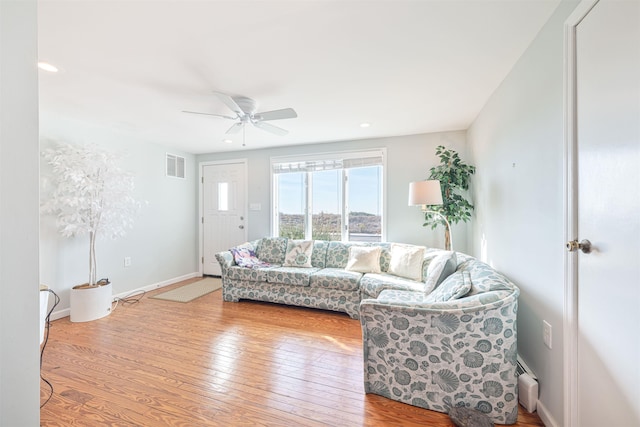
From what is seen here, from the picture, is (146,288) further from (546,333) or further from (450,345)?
(546,333)

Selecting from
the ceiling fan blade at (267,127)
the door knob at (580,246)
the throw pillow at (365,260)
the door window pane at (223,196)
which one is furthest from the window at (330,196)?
the door knob at (580,246)

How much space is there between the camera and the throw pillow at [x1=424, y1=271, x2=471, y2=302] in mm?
1866

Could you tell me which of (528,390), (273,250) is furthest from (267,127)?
(528,390)

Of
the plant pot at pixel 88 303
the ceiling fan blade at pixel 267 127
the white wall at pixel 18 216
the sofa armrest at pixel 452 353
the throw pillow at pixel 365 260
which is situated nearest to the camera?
the white wall at pixel 18 216

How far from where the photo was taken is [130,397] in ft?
5.95

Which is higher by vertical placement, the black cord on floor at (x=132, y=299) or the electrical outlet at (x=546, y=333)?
the electrical outlet at (x=546, y=333)

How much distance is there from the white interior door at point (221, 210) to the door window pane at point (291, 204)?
72 cm

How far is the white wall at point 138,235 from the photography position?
317 centimetres

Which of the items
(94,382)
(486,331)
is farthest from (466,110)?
(94,382)

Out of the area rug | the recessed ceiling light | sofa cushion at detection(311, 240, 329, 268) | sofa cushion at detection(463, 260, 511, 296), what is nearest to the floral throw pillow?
sofa cushion at detection(311, 240, 329, 268)

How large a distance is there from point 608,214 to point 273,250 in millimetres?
3672

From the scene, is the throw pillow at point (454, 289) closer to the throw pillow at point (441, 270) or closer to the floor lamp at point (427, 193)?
the throw pillow at point (441, 270)

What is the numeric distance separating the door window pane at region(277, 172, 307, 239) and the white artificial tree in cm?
218

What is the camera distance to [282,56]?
1972mm
